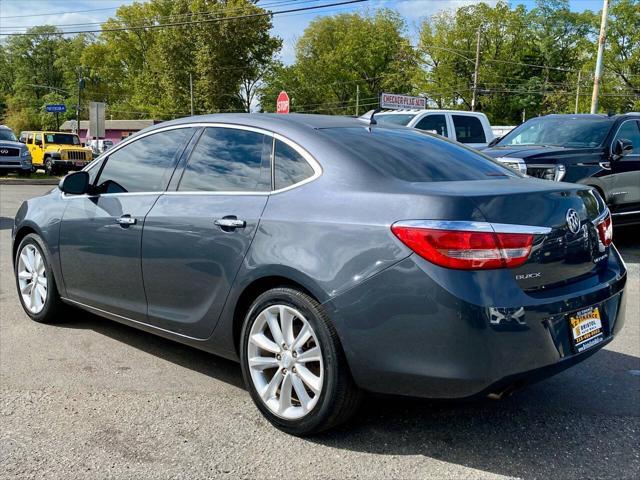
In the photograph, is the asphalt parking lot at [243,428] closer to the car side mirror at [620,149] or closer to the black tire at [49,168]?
the car side mirror at [620,149]

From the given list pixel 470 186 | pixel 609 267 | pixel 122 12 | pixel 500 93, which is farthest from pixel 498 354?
pixel 122 12

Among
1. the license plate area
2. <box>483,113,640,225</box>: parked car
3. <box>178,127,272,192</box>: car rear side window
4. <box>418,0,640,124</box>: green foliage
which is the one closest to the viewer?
the license plate area

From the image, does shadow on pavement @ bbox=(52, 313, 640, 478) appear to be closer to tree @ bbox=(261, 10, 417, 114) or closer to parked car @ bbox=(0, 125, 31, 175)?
parked car @ bbox=(0, 125, 31, 175)

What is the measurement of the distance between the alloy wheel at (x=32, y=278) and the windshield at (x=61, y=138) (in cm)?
2719

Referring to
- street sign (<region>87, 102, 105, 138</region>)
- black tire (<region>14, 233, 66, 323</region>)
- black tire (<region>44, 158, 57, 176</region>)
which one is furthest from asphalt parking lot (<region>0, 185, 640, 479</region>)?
black tire (<region>44, 158, 57, 176</region>)

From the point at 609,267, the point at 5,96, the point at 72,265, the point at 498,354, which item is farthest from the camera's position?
the point at 5,96

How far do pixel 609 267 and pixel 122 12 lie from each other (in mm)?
76308

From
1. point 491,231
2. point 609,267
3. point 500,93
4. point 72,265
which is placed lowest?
point 72,265

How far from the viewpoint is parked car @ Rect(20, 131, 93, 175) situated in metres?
28.2

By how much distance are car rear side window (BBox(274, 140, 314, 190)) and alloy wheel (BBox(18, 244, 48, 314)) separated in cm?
243

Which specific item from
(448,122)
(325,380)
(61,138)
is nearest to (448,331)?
(325,380)

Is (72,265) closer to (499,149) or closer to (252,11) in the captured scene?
(499,149)

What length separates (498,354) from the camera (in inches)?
102

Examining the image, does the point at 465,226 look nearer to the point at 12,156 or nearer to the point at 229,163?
the point at 229,163
